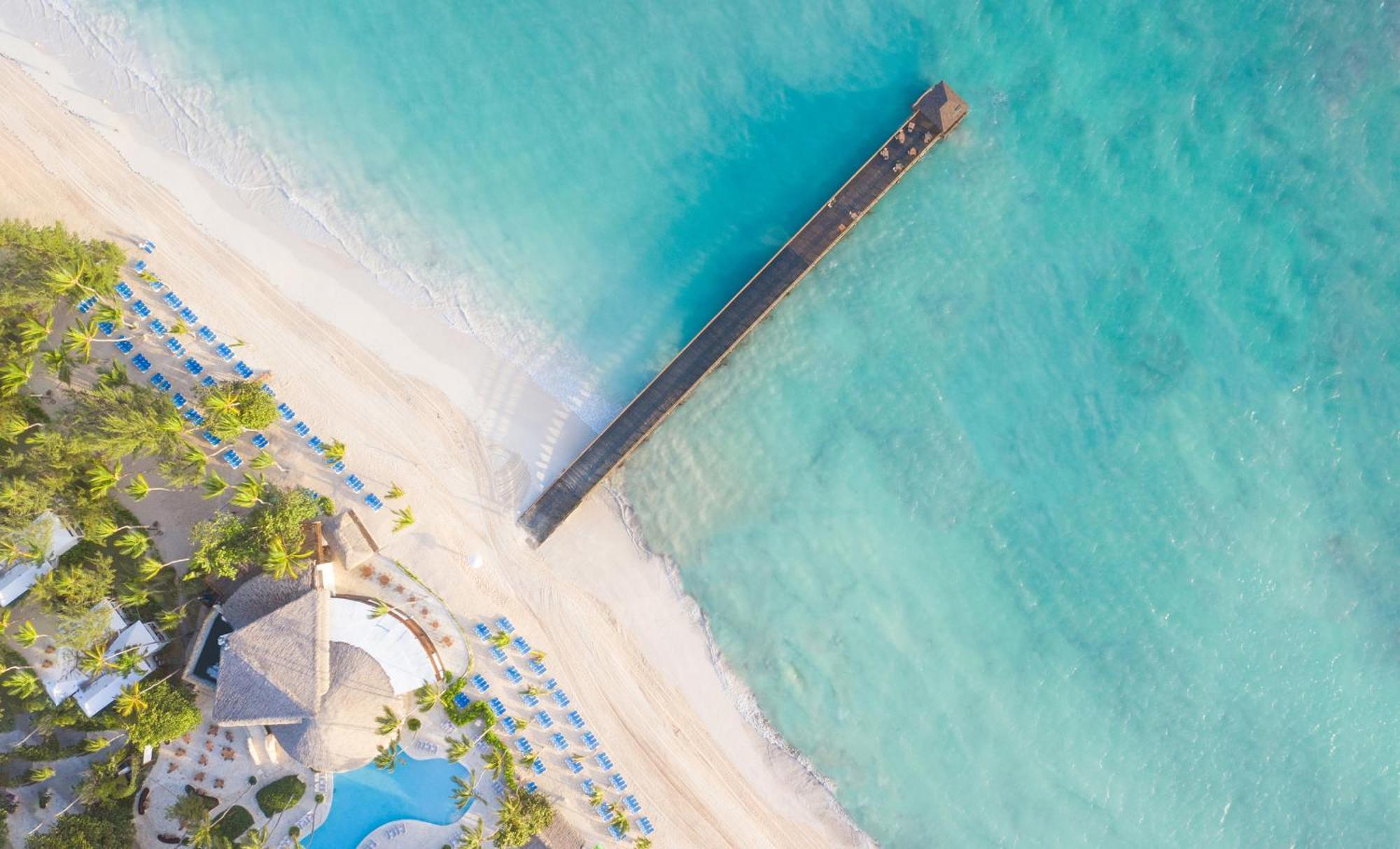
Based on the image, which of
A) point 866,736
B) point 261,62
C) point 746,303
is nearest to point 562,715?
point 866,736

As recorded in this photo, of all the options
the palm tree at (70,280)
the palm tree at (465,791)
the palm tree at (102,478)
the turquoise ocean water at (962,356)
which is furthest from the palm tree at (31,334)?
the palm tree at (465,791)

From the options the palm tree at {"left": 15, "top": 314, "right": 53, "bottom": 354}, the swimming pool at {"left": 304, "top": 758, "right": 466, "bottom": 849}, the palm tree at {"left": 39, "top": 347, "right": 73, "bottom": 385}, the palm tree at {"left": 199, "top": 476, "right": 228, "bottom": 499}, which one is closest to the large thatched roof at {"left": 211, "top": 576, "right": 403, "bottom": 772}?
→ the swimming pool at {"left": 304, "top": 758, "right": 466, "bottom": 849}

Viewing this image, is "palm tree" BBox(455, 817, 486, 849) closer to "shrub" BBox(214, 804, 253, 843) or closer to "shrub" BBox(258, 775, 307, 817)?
"shrub" BBox(258, 775, 307, 817)

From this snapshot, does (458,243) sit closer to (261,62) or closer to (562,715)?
(261,62)

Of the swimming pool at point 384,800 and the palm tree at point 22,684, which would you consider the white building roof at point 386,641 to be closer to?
the swimming pool at point 384,800

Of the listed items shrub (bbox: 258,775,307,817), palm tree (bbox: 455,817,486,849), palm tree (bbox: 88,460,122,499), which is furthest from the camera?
shrub (bbox: 258,775,307,817)
